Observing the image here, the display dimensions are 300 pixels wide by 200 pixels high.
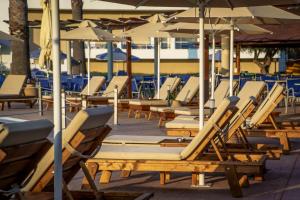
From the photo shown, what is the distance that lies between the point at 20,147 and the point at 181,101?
10.2 meters

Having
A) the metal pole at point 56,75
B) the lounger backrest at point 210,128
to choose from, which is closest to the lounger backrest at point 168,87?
the lounger backrest at point 210,128

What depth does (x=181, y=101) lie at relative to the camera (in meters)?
14.6

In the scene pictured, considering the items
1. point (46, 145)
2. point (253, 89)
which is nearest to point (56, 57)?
point (46, 145)

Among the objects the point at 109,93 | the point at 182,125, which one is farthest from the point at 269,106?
the point at 109,93

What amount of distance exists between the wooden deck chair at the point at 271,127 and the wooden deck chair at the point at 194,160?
267cm

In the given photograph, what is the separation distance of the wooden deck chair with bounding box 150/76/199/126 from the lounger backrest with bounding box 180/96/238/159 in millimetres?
6013

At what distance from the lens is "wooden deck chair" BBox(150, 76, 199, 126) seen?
1287cm

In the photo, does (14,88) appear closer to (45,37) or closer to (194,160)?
(45,37)

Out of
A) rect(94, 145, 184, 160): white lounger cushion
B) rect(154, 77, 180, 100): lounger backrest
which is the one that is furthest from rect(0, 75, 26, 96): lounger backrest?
rect(94, 145, 184, 160): white lounger cushion

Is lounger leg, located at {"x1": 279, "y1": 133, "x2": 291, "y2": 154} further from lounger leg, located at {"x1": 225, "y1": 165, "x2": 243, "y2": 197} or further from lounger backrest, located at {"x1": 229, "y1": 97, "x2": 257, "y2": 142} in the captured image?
lounger leg, located at {"x1": 225, "y1": 165, "x2": 243, "y2": 197}

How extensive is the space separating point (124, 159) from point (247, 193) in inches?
48.4

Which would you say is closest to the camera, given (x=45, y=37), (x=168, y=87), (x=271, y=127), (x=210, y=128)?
(x=210, y=128)

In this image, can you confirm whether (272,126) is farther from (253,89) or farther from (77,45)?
(77,45)

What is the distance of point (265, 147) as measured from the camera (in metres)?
8.00
